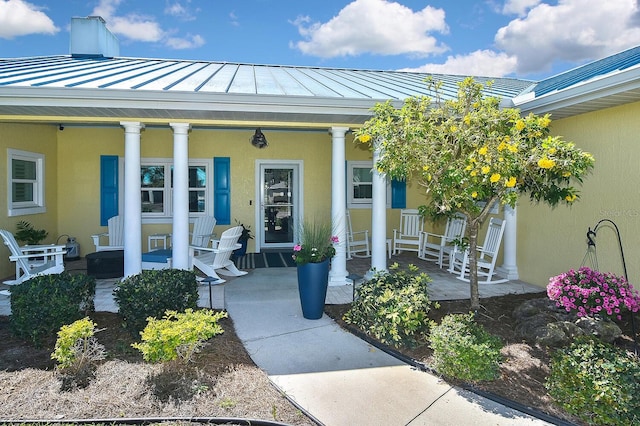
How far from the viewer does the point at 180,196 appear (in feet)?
17.8

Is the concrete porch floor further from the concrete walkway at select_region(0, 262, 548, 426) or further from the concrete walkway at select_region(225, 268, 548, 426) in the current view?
the concrete walkway at select_region(225, 268, 548, 426)

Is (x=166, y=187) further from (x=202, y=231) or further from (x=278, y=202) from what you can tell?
(x=278, y=202)

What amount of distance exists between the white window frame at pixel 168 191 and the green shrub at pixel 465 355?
19.6 ft

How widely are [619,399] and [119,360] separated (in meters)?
3.54

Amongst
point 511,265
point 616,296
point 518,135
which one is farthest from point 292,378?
point 511,265

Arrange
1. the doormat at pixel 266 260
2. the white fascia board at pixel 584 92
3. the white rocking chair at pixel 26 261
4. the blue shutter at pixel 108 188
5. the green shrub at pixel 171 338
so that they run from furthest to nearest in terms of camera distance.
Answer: the blue shutter at pixel 108 188 < the doormat at pixel 266 260 < the white rocking chair at pixel 26 261 < the white fascia board at pixel 584 92 < the green shrub at pixel 171 338

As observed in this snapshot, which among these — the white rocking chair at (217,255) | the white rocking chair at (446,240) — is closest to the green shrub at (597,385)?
the white rocking chair at (446,240)

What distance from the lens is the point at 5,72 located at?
5516mm

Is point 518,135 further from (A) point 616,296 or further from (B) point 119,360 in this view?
(B) point 119,360

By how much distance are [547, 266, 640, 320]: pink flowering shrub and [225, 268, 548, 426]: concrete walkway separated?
1.72m

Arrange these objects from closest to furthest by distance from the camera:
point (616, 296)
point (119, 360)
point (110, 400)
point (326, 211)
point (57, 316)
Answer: point (110, 400) → point (119, 360) → point (57, 316) → point (616, 296) → point (326, 211)

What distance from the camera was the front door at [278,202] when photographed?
8414 mm

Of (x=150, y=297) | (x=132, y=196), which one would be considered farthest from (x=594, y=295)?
(x=132, y=196)

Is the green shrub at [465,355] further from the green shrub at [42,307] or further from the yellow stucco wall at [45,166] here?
the yellow stucco wall at [45,166]
